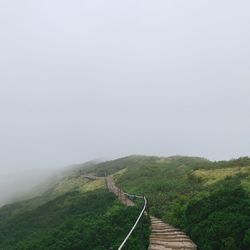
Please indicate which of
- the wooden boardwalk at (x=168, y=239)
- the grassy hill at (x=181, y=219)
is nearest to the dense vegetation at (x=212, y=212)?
the grassy hill at (x=181, y=219)

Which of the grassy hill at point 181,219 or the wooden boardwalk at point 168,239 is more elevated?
the grassy hill at point 181,219

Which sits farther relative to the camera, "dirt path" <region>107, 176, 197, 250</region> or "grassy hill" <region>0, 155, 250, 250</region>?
"dirt path" <region>107, 176, 197, 250</region>

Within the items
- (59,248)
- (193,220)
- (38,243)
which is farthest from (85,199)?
(193,220)

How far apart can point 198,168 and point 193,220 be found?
79.3ft

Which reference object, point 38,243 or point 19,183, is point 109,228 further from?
point 19,183

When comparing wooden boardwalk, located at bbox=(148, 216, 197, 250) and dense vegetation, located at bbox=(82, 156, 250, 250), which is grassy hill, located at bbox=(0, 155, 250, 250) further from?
wooden boardwalk, located at bbox=(148, 216, 197, 250)

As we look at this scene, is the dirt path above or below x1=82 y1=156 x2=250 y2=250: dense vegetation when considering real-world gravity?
below

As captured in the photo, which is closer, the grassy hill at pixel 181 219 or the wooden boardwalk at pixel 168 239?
the grassy hill at pixel 181 219

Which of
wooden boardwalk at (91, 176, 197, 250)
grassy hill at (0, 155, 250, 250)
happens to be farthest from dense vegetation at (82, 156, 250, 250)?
wooden boardwalk at (91, 176, 197, 250)

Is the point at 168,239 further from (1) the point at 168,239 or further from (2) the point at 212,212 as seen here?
(2) the point at 212,212

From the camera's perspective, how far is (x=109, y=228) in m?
22.2

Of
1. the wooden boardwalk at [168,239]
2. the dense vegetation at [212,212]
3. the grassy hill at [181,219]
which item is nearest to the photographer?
the dense vegetation at [212,212]

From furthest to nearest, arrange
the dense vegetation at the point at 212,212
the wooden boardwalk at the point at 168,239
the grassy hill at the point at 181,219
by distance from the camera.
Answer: the wooden boardwalk at the point at 168,239
the grassy hill at the point at 181,219
the dense vegetation at the point at 212,212

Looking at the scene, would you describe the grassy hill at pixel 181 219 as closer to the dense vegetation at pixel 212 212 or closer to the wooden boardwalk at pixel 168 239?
the dense vegetation at pixel 212 212
